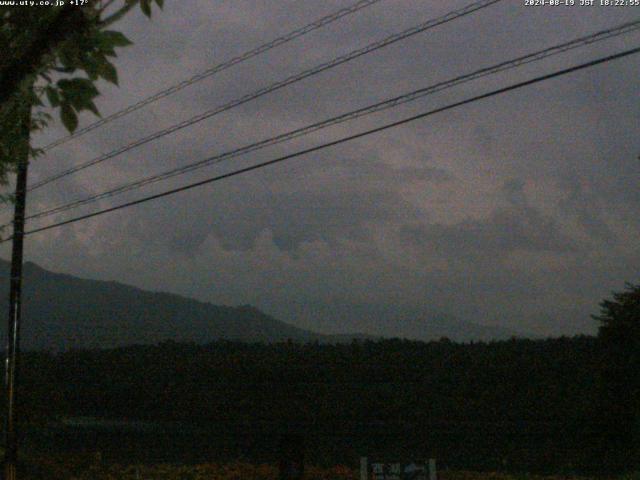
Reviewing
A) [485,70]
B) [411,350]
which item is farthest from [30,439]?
[485,70]

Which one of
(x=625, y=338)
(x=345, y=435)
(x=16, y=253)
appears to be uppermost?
(x=16, y=253)

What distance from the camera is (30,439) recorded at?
85.8ft

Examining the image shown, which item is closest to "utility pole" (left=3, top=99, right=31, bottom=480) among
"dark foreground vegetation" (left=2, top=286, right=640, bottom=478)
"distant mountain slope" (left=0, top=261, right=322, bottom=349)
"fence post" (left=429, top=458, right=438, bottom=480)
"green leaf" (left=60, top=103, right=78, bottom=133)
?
"dark foreground vegetation" (left=2, top=286, right=640, bottom=478)

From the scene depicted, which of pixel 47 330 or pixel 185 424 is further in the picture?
pixel 47 330

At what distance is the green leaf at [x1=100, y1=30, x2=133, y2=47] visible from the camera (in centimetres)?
370

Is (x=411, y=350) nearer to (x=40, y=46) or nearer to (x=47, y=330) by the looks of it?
(x=40, y=46)

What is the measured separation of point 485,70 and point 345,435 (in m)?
22.2

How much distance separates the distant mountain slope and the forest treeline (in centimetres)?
8892

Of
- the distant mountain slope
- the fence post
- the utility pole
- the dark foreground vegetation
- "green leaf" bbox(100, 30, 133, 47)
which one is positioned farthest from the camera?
the distant mountain slope

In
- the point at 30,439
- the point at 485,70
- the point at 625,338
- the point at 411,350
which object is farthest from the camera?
the point at 411,350

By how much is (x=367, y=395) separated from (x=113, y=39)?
Answer: 30.4m

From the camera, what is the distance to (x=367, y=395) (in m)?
33.0

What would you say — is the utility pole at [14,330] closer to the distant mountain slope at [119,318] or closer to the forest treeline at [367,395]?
the forest treeline at [367,395]

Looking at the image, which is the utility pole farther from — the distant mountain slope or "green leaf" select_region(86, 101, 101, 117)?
the distant mountain slope
